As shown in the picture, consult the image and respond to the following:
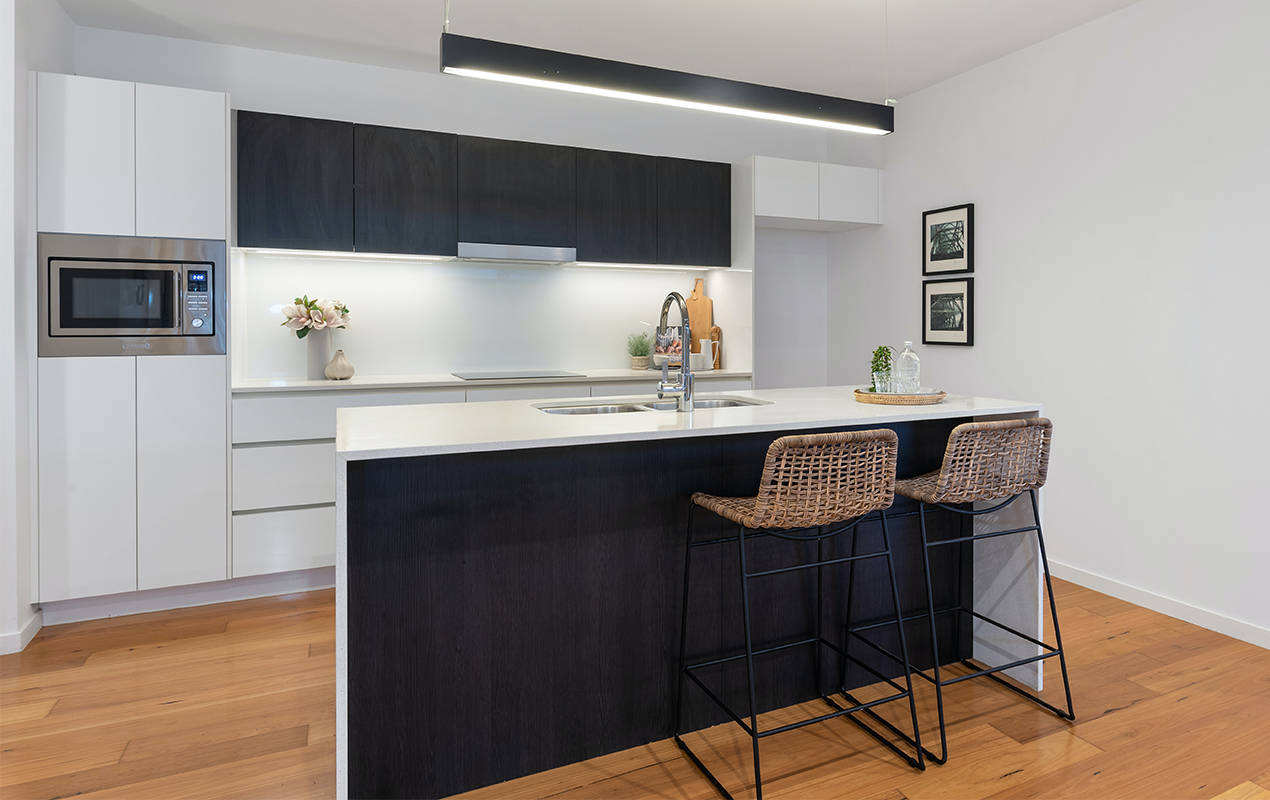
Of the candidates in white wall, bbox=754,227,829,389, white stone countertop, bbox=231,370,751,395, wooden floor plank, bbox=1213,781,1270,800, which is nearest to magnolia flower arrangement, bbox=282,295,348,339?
white stone countertop, bbox=231,370,751,395

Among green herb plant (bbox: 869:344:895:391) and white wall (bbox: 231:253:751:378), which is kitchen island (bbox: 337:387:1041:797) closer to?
green herb plant (bbox: 869:344:895:391)

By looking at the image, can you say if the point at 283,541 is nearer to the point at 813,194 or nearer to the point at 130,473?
the point at 130,473

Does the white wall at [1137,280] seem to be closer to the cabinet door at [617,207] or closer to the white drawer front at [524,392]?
the cabinet door at [617,207]

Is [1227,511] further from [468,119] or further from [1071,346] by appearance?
[468,119]

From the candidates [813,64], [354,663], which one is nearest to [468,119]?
[813,64]

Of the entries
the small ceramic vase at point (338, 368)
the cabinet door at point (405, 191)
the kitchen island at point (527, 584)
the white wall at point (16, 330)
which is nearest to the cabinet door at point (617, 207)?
the cabinet door at point (405, 191)

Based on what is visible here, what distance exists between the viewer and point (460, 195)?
3.93 m

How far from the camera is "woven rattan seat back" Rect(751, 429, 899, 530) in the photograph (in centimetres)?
194

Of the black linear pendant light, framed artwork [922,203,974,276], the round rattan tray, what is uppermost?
the black linear pendant light

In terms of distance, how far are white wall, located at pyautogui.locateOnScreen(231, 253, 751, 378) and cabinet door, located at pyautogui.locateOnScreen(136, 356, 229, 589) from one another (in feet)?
2.03

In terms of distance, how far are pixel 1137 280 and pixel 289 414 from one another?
156 inches

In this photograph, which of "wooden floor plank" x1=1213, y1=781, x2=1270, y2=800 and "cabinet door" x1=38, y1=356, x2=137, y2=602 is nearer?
"wooden floor plank" x1=1213, y1=781, x2=1270, y2=800

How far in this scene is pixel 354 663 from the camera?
6.15ft

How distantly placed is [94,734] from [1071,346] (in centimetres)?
430
